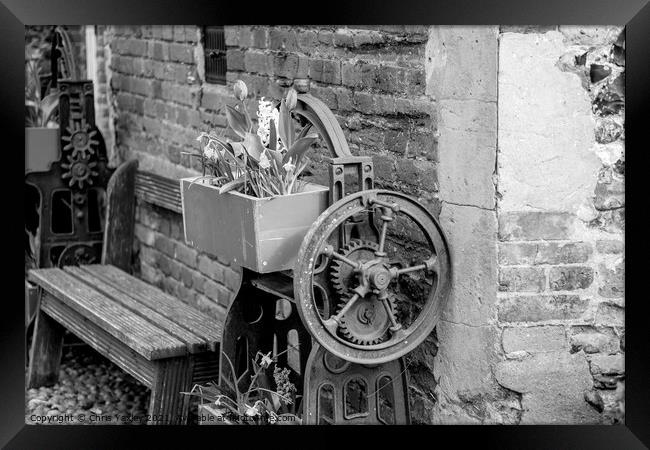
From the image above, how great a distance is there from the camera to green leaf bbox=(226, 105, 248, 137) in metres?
3.54

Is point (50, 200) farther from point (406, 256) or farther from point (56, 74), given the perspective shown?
point (406, 256)

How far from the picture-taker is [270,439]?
3398 mm

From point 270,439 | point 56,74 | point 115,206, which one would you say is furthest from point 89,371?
point 270,439

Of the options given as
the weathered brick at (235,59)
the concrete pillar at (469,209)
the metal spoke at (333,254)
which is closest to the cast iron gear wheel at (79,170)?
the weathered brick at (235,59)

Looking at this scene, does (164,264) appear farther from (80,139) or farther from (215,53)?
(215,53)

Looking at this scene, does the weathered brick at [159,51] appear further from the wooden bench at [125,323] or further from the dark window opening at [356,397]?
the dark window opening at [356,397]

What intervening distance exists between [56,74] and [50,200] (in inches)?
37.9

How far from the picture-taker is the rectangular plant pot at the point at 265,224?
3.32m

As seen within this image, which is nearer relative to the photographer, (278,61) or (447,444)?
(447,444)

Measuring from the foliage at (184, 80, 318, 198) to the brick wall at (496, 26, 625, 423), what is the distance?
67cm

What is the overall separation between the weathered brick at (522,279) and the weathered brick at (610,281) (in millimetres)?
185

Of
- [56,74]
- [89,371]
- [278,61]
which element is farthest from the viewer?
[56,74]

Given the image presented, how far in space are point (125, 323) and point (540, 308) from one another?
192 cm

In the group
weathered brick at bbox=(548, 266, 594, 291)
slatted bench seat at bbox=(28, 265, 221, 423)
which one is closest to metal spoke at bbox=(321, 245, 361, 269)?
weathered brick at bbox=(548, 266, 594, 291)
